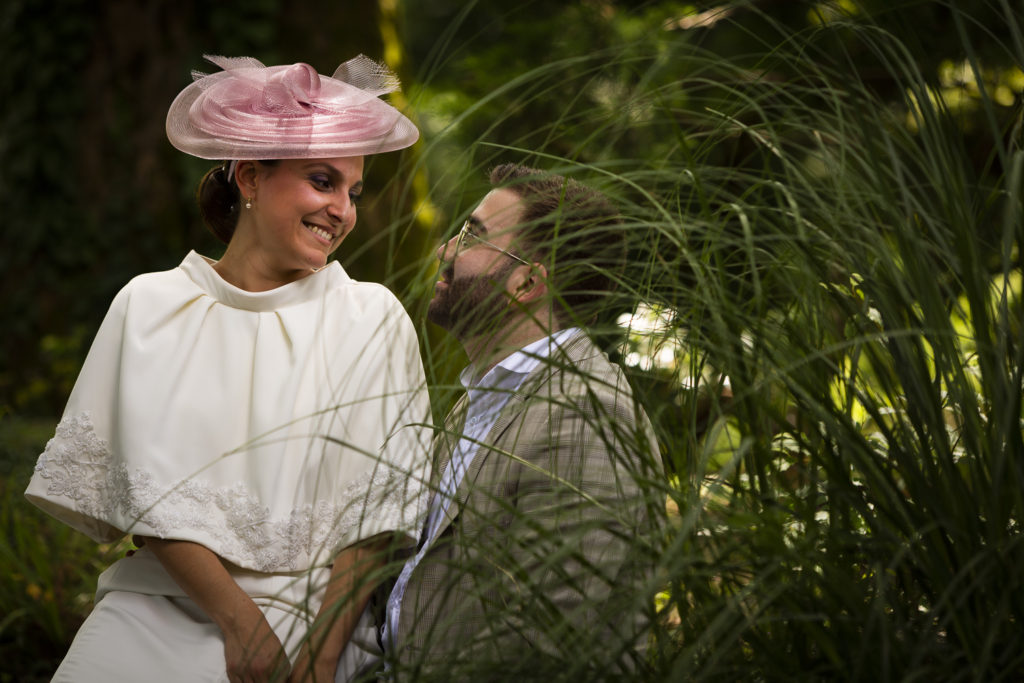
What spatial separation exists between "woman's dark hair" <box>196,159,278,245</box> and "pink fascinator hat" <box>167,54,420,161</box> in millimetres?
105

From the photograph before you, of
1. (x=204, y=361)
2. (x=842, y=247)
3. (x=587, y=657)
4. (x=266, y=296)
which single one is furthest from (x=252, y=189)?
(x=587, y=657)

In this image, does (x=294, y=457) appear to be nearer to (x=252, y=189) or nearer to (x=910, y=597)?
(x=252, y=189)

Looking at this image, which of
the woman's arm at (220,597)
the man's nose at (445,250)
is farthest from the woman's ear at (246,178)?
the woman's arm at (220,597)

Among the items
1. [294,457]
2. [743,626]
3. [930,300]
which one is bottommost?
[294,457]

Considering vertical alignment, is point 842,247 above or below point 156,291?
above

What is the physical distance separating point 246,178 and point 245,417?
624 millimetres

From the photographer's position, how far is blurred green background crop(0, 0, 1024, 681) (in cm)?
125

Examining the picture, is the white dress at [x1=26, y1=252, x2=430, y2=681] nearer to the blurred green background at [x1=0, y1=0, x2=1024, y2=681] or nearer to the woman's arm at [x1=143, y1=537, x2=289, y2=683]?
the woman's arm at [x1=143, y1=537, x2=289, y2=683]

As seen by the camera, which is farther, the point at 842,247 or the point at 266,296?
the point at 266,296

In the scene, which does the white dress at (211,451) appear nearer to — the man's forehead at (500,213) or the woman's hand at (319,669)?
the woman's hand at (319,669)

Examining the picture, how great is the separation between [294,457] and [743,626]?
140 centimetres

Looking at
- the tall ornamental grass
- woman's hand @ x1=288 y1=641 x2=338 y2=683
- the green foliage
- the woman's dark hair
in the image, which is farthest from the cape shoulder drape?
the green foliage

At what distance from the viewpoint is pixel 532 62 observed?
698 cm

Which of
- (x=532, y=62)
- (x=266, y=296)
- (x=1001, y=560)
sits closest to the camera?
(x=1001, y=560)
